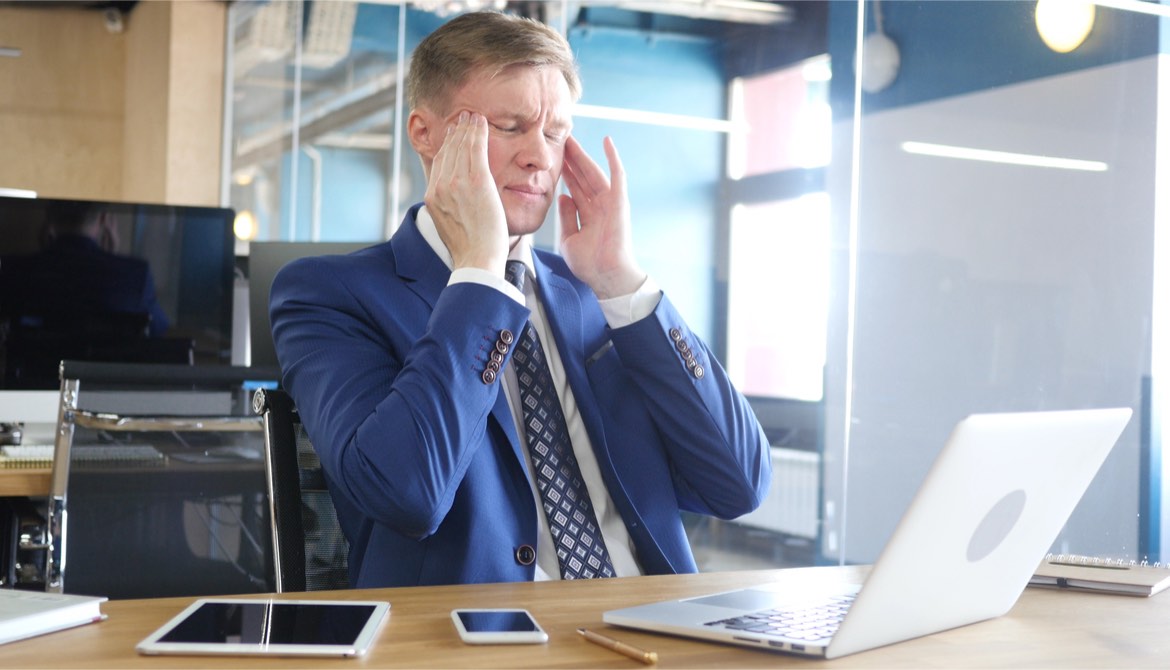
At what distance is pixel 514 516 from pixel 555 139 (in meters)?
0.55

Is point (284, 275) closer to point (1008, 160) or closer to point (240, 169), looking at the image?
point (1008, 160)

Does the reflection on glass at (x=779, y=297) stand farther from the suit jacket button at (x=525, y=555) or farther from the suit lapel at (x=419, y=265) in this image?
the suit jacket button at (x=525, y=555)

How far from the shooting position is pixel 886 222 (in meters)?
3.36

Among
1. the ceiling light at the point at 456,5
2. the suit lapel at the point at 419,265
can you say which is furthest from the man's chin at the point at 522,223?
the ceiling light at the point at 456,5

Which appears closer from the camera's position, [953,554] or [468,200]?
[953,554]

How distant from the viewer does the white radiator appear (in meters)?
3.83

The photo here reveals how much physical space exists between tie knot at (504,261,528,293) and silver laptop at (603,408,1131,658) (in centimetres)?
61

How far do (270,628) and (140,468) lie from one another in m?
1.30

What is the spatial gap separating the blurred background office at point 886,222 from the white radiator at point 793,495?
1cm

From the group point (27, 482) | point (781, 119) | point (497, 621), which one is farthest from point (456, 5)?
point (497, 621)

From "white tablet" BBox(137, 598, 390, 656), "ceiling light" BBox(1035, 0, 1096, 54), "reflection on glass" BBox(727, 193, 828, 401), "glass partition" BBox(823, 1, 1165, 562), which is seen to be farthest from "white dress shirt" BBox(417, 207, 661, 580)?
"reflection on glass" BBox(727, 193, 828, 401)

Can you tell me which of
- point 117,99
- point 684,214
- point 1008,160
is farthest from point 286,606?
point 117,99

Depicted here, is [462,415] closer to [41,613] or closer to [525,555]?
[525,555]

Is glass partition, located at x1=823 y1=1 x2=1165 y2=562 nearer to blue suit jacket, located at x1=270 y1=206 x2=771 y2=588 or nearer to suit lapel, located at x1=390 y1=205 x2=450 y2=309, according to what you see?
blue suit jacket, located at x1=270 y1=206 x2=771 y2=588
